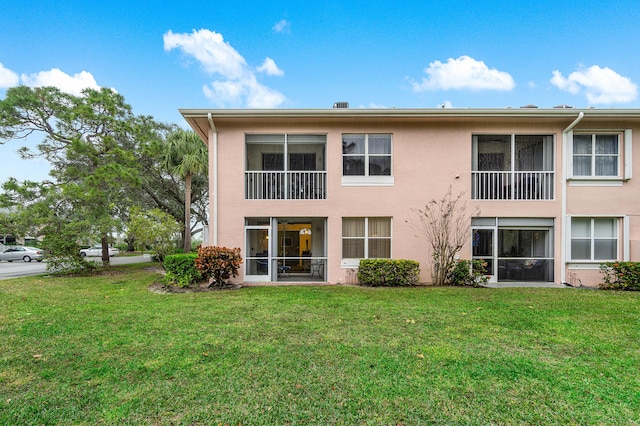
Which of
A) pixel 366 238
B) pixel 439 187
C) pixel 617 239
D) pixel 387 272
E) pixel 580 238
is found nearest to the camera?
pixel 387 272

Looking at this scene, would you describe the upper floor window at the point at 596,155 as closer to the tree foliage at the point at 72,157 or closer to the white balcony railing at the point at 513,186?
the white balcony railing at the point at 513,186

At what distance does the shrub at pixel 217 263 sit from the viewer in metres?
9.17

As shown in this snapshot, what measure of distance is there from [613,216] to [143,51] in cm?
2156

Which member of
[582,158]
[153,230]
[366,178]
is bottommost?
[153,230]

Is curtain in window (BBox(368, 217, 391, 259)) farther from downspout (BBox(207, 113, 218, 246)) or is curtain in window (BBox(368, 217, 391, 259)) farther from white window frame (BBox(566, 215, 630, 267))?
white window frame (BBox(566, 215, 630, 267))

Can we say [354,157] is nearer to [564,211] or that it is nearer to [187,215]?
[564,211]

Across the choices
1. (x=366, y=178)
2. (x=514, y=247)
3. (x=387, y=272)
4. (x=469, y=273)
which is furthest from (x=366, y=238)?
(x=514, y=247)

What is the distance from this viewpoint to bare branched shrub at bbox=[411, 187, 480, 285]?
33.0 ft

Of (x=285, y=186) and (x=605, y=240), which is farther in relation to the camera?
(x=285, y=186)

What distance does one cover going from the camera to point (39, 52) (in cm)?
1298

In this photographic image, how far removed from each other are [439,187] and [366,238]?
10.3 ft

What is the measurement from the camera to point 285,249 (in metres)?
11.1

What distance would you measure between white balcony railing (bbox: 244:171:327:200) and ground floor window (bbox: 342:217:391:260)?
1481mm

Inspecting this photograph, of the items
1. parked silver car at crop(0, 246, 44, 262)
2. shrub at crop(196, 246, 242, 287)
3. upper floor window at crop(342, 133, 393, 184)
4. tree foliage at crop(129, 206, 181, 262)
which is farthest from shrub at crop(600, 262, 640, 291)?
parked silver car at crop(0, 246, 44, 262)
